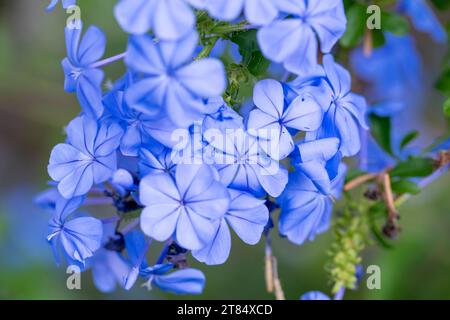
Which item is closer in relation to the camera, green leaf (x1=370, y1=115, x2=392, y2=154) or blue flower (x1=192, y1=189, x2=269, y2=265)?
blue flower (x1=192, y1=189, x2=269, y2=265)

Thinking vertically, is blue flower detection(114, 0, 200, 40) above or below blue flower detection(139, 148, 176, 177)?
above

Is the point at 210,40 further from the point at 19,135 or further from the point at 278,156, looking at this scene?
the point at 19,135

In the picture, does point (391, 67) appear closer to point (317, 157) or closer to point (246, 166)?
point (317, 157)

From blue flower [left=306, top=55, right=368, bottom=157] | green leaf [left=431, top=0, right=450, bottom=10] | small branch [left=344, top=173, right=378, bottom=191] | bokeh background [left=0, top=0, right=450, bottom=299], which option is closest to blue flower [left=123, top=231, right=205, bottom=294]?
blue flower [left=306, top=55, right=368, bottom=157]

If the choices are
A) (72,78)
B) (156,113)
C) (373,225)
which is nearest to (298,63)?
(156,113)

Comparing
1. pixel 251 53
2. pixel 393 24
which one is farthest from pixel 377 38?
pixel 251 53

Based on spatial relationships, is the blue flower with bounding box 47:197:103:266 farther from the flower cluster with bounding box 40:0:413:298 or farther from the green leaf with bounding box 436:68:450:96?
the green leaf with bounding box 436:68:450:96
